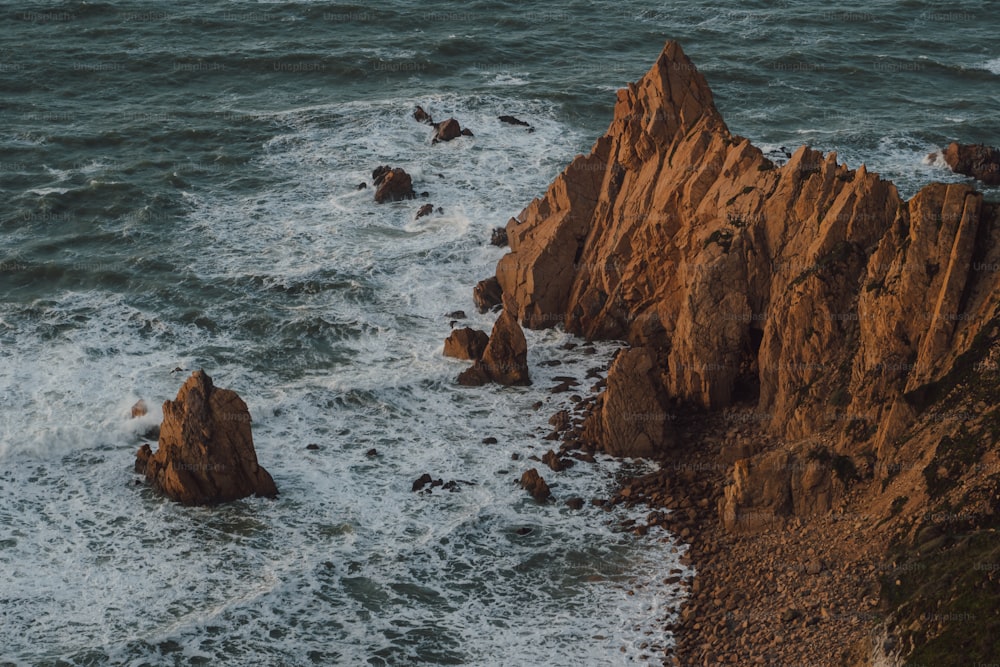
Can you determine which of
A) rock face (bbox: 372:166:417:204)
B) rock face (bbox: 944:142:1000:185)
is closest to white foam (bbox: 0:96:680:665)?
rock face (bbox: 372:166:417:204)

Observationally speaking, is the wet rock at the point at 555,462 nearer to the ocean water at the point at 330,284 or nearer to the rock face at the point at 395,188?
the ocean water at the point at 330,284

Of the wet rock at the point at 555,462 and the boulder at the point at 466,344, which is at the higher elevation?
the boulder at the point at 466,344

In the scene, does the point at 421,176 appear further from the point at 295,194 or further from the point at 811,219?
the point at 811,219

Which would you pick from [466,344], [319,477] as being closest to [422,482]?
[319,477]

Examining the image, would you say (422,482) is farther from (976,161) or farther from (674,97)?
(976,161)

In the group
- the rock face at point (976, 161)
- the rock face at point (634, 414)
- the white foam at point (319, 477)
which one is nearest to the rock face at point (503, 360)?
the white foam at point (319, 477)

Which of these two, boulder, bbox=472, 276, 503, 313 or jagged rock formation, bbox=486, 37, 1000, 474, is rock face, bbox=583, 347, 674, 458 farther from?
boulder, bbox=472, 276, 503, 313
